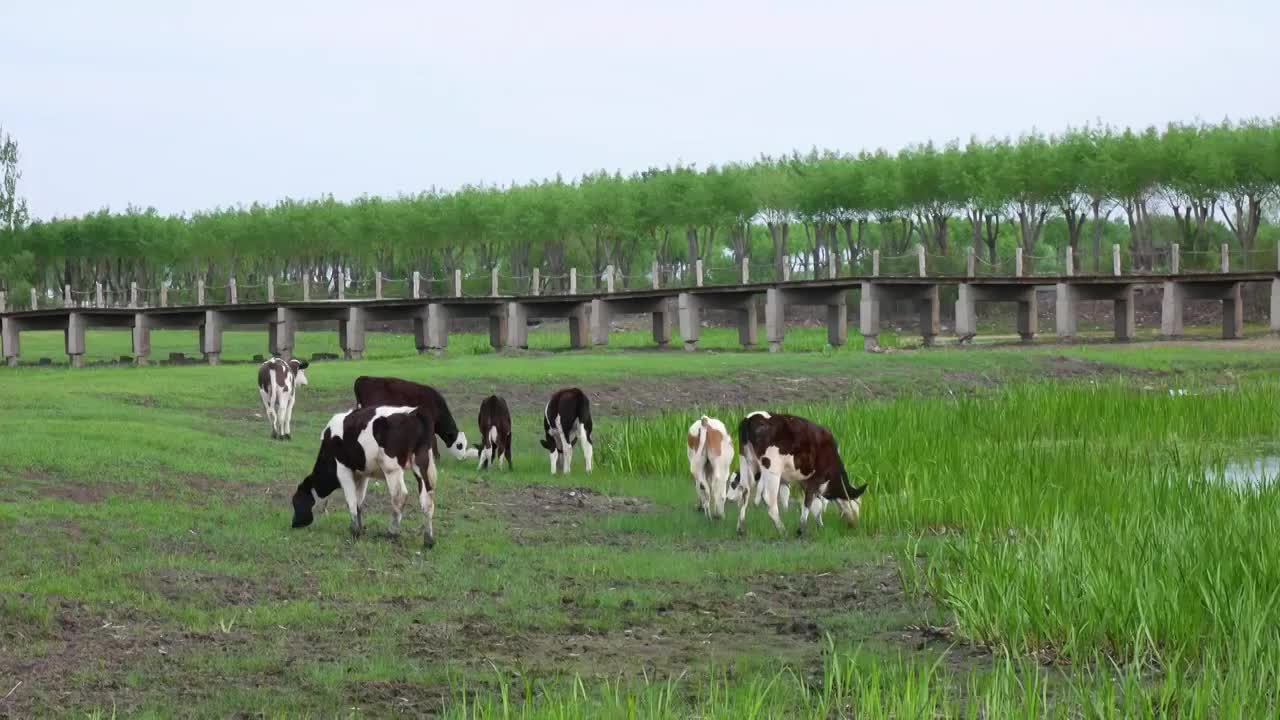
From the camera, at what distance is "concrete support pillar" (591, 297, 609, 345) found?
53.6m

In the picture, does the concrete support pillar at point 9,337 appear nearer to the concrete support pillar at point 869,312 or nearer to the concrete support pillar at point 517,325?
the concrete support pillar at point 517,325

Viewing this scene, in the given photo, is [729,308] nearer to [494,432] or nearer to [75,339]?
[75,339]

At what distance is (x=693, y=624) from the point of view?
1123cm

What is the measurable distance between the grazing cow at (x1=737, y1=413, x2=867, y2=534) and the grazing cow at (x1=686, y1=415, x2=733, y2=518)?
622 mm

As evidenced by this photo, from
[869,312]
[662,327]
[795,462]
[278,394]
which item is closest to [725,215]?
[662,327]

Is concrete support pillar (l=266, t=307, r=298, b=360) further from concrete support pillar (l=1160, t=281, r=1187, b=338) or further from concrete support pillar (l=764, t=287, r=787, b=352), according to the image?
concrete support pillar (l=1160, t=281, r=1187, b=338)

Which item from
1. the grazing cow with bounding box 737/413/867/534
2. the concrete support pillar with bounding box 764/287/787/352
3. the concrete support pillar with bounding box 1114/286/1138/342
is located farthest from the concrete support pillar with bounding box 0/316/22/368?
the grazing cow with bounding box 737/413/867/534

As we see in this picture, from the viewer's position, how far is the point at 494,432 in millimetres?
21672

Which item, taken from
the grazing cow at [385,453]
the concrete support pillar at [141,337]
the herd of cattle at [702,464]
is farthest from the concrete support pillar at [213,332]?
the grazing cow at [385,453]

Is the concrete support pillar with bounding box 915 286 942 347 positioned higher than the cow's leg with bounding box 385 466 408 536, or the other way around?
the concrete support pillar with bounding box 915 286 942 347

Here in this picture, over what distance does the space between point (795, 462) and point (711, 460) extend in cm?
138

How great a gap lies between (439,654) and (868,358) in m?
31.2

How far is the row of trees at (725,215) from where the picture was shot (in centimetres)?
7100

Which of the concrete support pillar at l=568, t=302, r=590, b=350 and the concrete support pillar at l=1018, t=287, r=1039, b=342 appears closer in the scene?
the concrete support pillar at l=1018, t=287, r=1039, b=342
